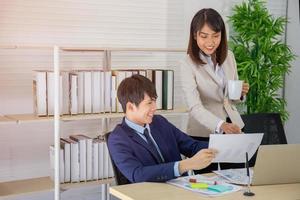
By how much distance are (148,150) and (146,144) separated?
3cm

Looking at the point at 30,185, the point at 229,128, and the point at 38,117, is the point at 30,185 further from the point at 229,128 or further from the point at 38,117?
the point at 229,128

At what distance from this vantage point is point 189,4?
403 centimetres

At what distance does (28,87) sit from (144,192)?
186 centimetres

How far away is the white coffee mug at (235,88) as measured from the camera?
96.6 inches

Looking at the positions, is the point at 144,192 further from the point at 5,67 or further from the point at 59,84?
the point at 5,67

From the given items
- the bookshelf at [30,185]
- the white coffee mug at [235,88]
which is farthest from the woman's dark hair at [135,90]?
the bookshelf at [30,185]

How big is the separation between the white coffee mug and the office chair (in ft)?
0.51

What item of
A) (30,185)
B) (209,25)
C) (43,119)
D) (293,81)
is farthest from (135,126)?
(293,81)

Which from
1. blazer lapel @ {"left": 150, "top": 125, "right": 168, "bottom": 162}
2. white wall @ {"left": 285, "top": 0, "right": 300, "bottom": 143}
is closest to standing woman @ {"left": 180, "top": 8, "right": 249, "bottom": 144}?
blazer lapel @ {"left": 150, "top": 125, "right": 168, "bottom": 162}

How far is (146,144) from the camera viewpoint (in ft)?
6.91

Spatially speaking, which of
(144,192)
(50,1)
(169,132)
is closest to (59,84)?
(50,1)

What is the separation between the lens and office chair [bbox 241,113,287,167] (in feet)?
8.44

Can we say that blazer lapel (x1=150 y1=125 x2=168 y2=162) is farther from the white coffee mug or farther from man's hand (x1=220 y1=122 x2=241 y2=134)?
the white coffee mug

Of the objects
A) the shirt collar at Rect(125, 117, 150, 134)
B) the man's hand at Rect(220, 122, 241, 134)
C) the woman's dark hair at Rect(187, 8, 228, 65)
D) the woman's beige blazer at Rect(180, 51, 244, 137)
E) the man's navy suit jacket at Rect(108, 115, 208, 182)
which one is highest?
the woman's dark hair at Rect(187, 8, 228, 65)
